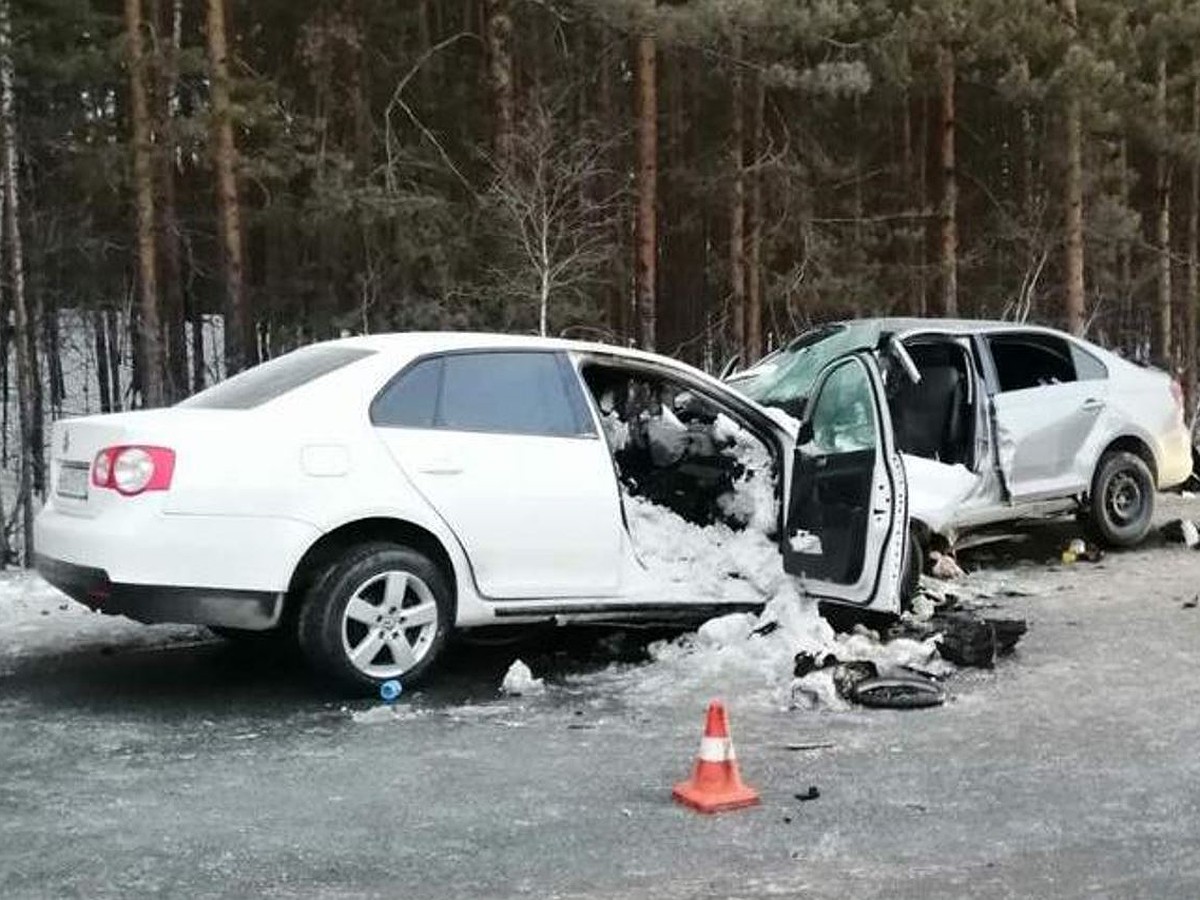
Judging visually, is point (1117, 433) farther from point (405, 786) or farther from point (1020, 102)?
point (1020, 102)

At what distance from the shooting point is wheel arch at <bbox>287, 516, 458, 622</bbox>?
20.3 feet

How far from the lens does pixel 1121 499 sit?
10.5 m

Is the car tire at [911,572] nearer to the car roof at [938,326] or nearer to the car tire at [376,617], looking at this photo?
the car roof at [938,326]

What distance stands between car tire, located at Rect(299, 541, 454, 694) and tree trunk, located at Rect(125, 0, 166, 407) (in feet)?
47.0

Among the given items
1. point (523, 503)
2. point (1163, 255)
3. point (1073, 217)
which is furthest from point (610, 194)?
point (523, 503)

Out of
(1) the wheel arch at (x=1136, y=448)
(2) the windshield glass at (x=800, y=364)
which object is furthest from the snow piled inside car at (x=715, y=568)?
(1) the wheel arch at (x=1136, y=448)

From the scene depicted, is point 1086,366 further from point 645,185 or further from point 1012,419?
point 645,185

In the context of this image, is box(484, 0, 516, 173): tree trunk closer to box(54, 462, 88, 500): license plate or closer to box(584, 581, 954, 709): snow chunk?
box(584, 581, 954, 709): snow chunk

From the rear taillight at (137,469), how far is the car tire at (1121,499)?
7.11m

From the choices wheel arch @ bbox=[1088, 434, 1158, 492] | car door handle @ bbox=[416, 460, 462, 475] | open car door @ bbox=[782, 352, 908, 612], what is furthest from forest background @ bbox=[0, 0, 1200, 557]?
car door handle @ bbox=[416, 460, 462, 475]

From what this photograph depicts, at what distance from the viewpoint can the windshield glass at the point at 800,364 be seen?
32.4 ft

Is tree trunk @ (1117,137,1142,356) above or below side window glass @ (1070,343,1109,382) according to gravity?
above

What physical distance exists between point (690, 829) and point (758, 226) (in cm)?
2132

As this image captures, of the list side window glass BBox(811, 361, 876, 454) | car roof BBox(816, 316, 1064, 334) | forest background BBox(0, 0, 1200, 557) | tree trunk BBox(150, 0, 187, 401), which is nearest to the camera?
side window glass BBox(811, 361, 876, 454)
